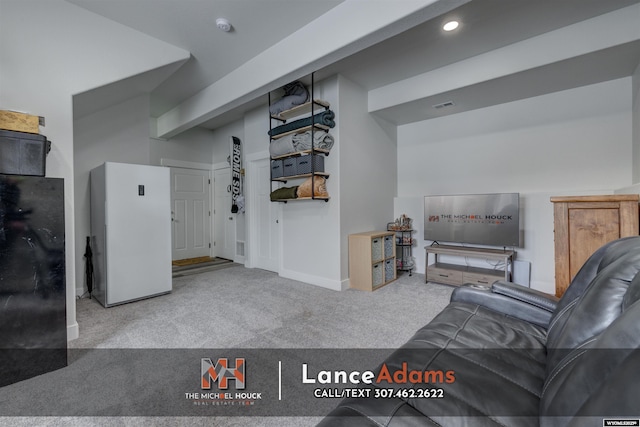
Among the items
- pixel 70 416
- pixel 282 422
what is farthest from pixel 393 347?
pixel 70 416

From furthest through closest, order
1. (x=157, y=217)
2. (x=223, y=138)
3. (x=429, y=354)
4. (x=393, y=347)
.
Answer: (x=223, y=138)
(x=157, y=217)
(x=393, y=347)
(x=429, y=354)

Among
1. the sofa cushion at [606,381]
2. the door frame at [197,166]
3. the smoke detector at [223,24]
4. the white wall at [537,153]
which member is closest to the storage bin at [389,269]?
the white wall at [537,153]

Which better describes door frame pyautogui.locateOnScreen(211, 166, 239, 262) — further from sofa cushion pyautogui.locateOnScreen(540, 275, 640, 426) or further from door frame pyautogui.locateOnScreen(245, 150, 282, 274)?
sofa cushion pyautogui.locateOnScreen(540, 275, 640, 426)

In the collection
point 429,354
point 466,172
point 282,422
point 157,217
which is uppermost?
point 466,172

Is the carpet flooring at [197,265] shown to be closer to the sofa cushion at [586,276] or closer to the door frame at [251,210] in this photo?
the door frame at [251,210]

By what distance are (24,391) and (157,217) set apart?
1.96 meters

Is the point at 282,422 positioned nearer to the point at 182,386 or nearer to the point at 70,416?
the point at 182,386

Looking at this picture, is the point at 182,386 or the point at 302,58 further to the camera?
the point at 302,58

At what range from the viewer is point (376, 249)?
145 inches

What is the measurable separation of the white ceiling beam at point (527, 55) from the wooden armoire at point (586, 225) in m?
1.46

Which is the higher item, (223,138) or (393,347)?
(223,138)

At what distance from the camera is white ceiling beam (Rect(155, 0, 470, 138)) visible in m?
1.99

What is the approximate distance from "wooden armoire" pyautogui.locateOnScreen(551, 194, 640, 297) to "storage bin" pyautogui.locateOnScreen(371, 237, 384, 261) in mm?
1819

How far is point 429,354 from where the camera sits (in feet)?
3.78
